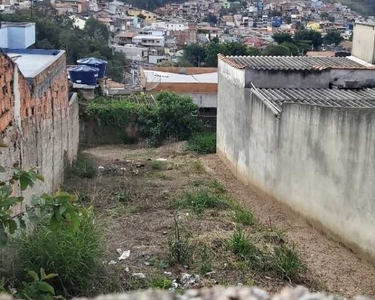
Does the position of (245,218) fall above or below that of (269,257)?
below

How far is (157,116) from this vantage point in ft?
62.8

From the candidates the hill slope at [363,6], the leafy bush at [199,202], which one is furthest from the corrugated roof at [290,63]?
the hill slope at [363,6]

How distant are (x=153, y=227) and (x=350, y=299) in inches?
141

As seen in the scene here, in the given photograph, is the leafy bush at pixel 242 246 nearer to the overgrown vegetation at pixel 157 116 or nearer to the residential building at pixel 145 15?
the overgrown vegetation at pixel 157 116

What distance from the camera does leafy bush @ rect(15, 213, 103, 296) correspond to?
5.68 m

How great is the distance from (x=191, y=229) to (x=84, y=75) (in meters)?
12.6

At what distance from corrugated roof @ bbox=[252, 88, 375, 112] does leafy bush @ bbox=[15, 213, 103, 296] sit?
600 cm

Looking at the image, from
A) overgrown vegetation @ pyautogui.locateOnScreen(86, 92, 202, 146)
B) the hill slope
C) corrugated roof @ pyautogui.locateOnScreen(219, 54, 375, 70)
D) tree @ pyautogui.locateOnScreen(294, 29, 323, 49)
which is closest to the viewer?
corrugated roof @ pyautogui.locateOnScreen(219, 54, 375, 70)

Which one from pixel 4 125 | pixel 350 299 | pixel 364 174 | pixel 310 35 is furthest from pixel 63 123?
pixel 310 35

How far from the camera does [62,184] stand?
12156 millimetres

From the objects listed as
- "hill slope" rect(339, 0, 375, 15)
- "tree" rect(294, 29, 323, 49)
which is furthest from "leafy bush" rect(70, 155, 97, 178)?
"hill slope" rect(339, 0, 375, 15)

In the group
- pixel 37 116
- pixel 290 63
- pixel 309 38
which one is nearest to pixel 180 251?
pixel 37 116

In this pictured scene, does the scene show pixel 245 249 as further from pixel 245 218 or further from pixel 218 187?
pixel 218 187

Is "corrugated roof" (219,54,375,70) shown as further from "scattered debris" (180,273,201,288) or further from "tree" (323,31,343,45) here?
"tree" (323,31,343,45)
